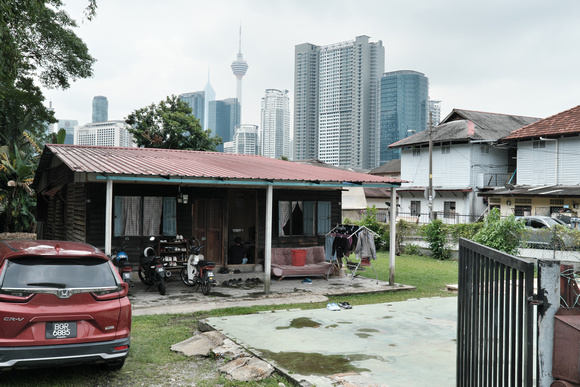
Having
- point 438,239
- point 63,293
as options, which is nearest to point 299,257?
point 438,239

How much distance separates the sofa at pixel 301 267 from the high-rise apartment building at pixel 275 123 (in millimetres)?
130432

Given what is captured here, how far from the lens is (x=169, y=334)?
7516mm

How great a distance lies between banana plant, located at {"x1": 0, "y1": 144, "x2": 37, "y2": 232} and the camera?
1913 cm

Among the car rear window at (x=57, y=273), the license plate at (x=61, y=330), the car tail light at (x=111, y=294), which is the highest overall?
the car rear window at (x=57, y=273)

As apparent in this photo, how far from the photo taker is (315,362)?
6.01m

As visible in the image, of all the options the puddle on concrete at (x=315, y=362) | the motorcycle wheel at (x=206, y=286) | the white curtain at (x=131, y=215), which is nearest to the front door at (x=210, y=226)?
the white curtain at (x=131, y=215)

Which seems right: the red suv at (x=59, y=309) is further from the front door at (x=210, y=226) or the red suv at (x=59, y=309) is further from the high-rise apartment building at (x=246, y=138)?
the high-rise apartment building at (x=246, y=138)

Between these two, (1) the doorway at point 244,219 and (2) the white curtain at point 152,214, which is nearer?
(2) the white curtain at point 152,214

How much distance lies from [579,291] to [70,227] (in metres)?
13.7

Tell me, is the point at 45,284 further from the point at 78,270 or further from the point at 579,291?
the point at 579,291

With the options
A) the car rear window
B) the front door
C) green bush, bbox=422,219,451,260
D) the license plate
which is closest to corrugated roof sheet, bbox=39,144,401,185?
the front door

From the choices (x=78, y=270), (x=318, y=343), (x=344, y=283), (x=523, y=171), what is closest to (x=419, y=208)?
(x=523, y=171)

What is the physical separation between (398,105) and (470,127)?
88.4m

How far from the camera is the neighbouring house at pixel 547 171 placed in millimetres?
27125
